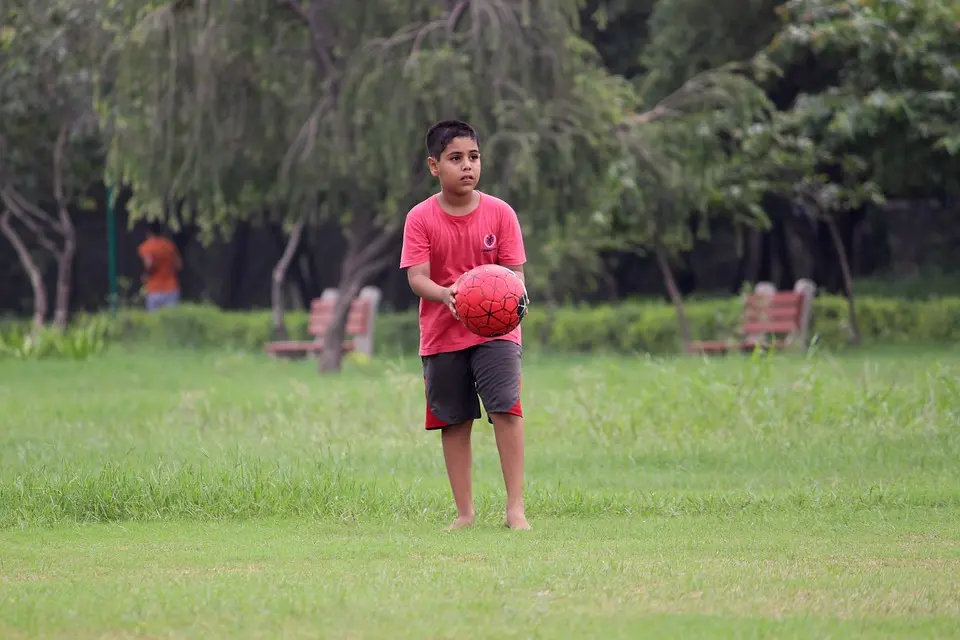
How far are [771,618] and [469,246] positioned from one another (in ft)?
9.94

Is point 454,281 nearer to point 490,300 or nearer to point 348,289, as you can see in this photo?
point 490,300

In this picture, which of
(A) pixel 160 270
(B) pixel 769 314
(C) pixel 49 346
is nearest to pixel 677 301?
(B) pixel 769 314

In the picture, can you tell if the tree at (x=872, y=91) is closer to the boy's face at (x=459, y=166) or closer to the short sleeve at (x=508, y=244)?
the short sleeve at (x=508, y=244)

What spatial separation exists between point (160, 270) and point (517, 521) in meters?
22.5

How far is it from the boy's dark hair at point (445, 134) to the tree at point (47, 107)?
12.9m

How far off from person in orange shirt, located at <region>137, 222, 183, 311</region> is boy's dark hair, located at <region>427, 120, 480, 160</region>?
2114 centimetres

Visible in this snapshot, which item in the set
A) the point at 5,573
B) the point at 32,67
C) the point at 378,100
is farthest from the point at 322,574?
the point at 32,67

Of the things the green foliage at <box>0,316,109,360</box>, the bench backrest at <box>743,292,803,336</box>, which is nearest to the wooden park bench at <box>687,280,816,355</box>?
the bench backrest at <box>743,292,803,336</box>

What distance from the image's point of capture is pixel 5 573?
6504mm

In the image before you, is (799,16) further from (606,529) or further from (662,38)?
(606,529)

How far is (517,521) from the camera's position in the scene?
25.3 feet

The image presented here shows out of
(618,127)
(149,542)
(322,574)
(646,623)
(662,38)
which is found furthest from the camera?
(662,38)

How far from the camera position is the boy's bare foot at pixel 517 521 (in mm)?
7691

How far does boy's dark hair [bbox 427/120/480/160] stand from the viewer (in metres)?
7.70
